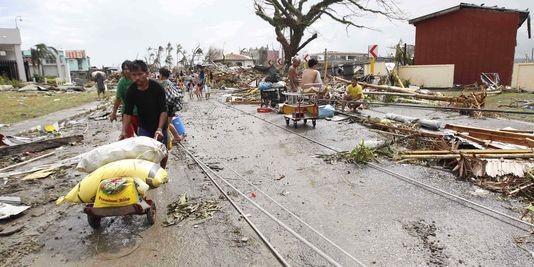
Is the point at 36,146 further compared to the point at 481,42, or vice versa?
the point at 481,42

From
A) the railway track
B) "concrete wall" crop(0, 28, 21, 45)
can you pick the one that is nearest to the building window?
"concrete wall" crop(0, 28, 21, 45)

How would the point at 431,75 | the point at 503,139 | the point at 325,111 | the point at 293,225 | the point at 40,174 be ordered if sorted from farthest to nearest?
the point at 431,75
the point at 325,111
the point at 503,139
the point at 40,174
the point at 293,225

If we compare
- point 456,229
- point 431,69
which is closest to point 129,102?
point 456,229

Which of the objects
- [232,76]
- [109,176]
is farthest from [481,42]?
[109,176]

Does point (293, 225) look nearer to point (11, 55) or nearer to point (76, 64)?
point (11, 55)

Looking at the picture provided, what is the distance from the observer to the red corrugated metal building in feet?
75.3

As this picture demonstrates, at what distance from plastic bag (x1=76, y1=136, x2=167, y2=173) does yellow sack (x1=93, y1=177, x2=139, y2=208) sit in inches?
12.7

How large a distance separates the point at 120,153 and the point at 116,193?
0.51m

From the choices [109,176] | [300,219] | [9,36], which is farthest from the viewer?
[9,36]

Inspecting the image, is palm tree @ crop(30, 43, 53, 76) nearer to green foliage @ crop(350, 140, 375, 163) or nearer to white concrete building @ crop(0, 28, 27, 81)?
white concrete building @ crop(0, 28, 27, 81)

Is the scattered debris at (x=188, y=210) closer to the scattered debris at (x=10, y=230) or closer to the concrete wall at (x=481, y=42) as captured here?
the scattered debris at (x=10, y=230)

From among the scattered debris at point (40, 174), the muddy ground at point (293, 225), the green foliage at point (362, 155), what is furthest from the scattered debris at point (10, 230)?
the green foliage at point (362, 155)

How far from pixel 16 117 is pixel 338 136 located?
12734 mm

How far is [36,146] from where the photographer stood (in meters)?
7.97
